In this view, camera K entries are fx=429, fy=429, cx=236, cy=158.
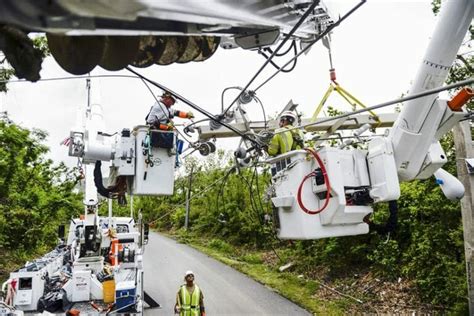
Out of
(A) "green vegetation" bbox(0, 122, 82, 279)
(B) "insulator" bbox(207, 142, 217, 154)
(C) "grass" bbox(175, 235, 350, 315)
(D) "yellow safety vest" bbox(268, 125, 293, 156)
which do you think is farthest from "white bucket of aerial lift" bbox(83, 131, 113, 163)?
(A) "green vegetation" bbox(0, 122, 82, 279)

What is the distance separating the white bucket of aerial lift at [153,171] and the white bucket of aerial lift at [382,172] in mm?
2175

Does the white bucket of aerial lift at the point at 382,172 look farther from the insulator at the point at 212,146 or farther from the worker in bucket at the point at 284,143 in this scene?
the insulator at the point at 212,146

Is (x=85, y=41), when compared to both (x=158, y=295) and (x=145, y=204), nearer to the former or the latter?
(x=158, y=295)

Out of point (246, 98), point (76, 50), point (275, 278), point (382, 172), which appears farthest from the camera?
point (275, 278)

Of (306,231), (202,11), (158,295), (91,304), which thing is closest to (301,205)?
(306,231)

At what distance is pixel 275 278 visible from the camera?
1541 centimetres

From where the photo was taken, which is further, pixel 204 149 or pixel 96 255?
pixel 96 255

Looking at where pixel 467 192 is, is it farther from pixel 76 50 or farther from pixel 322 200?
pixel 76 50

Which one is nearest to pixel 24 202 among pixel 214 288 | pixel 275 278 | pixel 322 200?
pixel 214 288

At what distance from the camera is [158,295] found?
→ 13320 mm

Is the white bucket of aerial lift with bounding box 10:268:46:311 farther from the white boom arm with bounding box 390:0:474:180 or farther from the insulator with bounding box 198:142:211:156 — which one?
the white boom arm with bounding box 390:0:474:180

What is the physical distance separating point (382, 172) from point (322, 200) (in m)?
0.70

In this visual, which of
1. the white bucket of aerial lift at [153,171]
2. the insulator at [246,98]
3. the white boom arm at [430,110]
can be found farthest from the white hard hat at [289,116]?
the white bucket of aerial lift at [153,171]

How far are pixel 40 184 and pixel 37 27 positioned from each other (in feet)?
64.3
